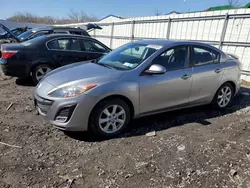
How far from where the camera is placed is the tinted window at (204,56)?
4.32m

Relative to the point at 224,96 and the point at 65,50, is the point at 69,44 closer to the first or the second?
the point at 65,50

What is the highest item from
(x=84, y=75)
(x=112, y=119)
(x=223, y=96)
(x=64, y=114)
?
(x=84, y=75)

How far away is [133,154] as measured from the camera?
309cm

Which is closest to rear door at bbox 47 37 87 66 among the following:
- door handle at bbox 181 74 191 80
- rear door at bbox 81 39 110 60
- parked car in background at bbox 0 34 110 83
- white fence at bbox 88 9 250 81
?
parked car in background at bbox 0 34 110 83

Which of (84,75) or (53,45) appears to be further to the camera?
(53,45)

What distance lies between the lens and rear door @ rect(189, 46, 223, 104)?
4254mm

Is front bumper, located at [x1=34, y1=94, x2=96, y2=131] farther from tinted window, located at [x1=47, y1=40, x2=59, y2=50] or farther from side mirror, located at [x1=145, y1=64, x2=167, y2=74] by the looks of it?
tinted window, located at [x1=47, y1=40, x2=59, y2=50]

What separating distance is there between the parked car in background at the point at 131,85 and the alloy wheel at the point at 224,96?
0.10 m

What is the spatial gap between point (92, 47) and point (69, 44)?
0.76m

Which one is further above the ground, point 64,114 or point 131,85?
point 131,85

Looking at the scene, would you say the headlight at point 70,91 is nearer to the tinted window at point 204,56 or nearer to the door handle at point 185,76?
the door handle at point 185,76

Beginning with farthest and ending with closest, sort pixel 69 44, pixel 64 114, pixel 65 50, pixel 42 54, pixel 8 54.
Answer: pixel 69 44 → pixel 65 50 → pixel 42 54 → pixel 8 54 → pixel 64 114

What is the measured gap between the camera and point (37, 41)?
6.25m

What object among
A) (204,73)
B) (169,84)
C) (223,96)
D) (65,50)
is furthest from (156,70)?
(65,50)
